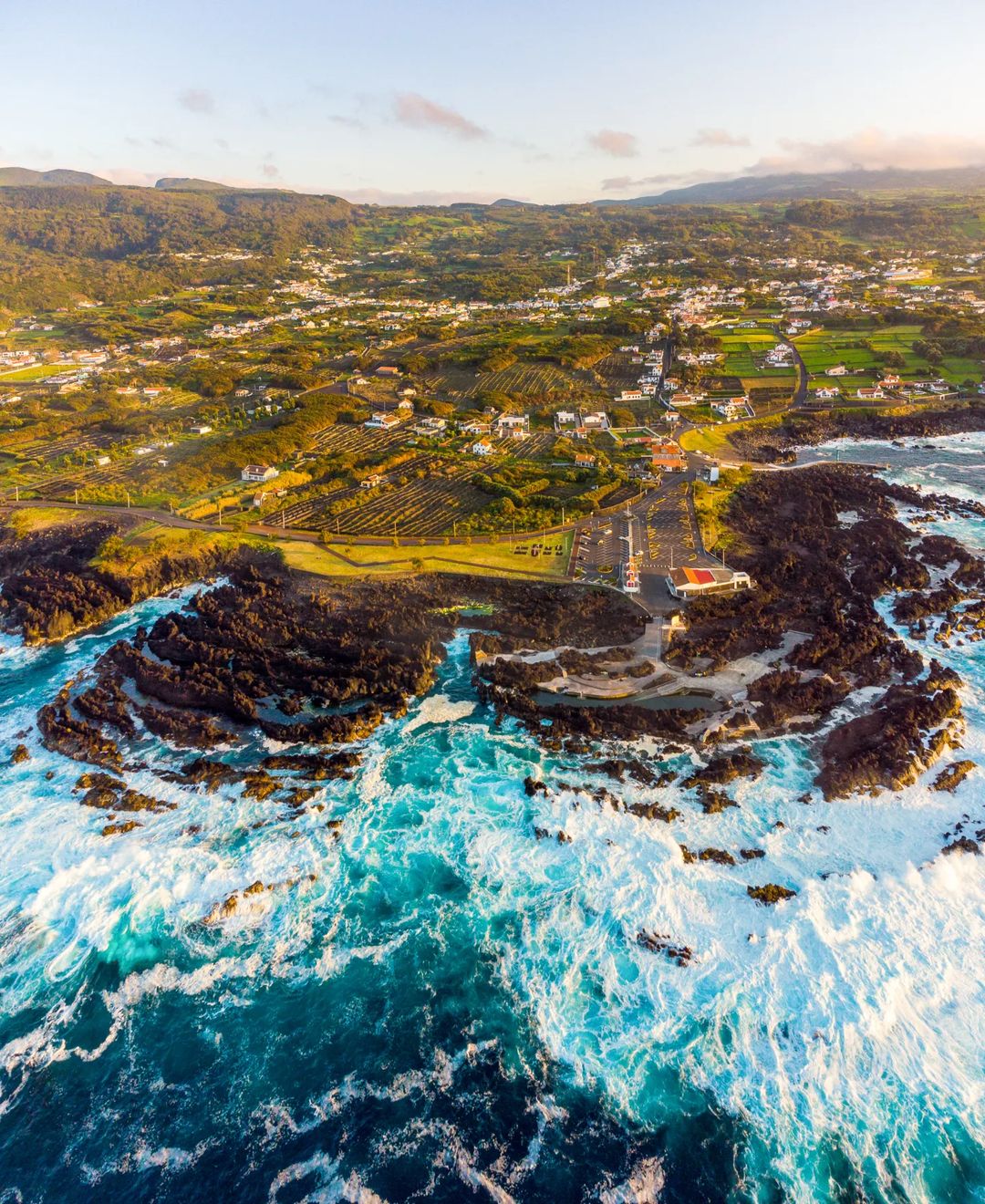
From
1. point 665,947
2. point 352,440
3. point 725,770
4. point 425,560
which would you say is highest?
point 352,440

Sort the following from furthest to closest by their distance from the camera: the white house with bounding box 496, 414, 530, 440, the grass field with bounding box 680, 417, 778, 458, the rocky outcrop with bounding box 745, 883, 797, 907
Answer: the white house with bounding box 496, 414, 530, 440 → the grass field with bounding box 680, 417, 778, 458 → the rocky outcrop with bounding box 745, 883, 797, 907

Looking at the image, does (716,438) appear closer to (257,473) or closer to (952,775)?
(257,473)

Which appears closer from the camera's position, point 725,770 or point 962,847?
point 962,847

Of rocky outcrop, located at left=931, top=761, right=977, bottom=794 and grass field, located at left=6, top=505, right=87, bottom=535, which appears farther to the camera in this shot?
grass field, located at left=6, top=505, right=87, bottom=535

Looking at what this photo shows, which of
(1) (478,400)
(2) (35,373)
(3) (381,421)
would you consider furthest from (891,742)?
(2) (35,373)

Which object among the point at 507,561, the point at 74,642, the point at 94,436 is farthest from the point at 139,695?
the point at 94,436

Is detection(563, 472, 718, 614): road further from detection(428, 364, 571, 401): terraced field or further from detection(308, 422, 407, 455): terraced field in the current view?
detection(428, 364, 571, 401): terraced field

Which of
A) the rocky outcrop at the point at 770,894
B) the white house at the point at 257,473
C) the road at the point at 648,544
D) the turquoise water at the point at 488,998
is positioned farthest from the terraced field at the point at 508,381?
the rocky outcrop at the point at 770,894

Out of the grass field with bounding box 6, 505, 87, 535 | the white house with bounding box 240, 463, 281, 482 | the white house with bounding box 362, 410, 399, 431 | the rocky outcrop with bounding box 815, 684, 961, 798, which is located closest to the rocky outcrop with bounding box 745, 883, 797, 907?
the rocky outcrop with bounding box 815, 684, 961, 798
